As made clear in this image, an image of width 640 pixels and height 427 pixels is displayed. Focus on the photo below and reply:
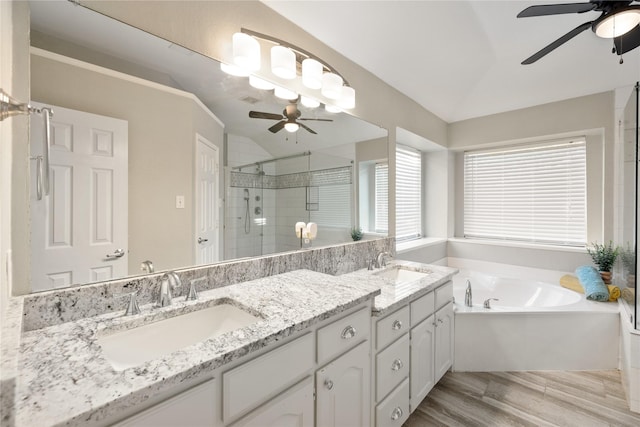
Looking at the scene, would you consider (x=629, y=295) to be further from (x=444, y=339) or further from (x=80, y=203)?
(x=80, y=203)

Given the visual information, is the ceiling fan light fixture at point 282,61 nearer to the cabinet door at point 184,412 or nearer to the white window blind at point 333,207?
the white window blind at point 333,207

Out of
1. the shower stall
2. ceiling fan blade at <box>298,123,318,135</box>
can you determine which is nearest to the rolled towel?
the shower stall

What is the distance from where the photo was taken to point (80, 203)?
3.52ft

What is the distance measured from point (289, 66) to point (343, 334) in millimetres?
1396

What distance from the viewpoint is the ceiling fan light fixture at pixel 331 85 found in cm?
191

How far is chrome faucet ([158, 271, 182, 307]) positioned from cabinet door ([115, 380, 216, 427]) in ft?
1.68

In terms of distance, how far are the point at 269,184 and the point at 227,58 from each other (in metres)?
0.68

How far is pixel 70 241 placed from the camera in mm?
1069

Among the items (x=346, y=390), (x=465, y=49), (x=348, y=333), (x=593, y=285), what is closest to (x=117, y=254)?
(x=348, y=333)

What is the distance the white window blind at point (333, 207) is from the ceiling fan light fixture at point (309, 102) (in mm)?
546

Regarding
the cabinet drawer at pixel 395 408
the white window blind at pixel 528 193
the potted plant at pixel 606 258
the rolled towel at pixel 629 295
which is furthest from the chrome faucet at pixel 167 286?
the white window blind at pixel 528 193

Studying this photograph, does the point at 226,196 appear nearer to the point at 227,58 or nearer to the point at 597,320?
the point at 227,58

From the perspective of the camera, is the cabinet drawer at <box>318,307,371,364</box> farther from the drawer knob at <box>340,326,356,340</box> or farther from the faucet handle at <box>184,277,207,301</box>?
the faucet handle at <box>184,277,207,301</box>

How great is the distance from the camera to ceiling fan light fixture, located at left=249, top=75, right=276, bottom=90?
161cm
